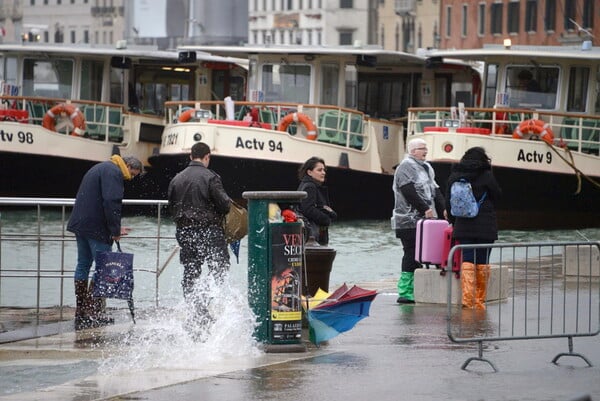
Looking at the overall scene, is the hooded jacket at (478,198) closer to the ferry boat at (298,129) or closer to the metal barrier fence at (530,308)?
the metal barrier fence at (530,308)

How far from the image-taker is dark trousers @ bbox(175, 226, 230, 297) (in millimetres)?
14062

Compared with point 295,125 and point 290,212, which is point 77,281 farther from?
point 295,125

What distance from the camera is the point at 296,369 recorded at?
11984mm

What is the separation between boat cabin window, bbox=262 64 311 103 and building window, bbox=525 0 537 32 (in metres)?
40.7

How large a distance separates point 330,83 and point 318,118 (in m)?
1.90

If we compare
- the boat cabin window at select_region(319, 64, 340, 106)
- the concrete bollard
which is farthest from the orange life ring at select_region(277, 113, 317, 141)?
the concrete bollard

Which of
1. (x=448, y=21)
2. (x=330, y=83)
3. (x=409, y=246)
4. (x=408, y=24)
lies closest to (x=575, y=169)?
(x=330, y=83)

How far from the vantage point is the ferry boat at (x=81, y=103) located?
39906 mm

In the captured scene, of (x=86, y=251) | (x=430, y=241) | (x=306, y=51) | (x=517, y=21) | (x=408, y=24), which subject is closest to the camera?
(x=86, y=251)

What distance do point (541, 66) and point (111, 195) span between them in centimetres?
2331

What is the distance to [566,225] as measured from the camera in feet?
121

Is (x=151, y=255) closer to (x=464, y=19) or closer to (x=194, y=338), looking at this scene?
(x=194, y=338)

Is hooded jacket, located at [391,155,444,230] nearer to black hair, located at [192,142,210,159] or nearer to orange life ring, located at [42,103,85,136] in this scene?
black hair, located at [192,142,210,159]

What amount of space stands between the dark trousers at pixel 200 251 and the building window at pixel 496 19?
70.6m
